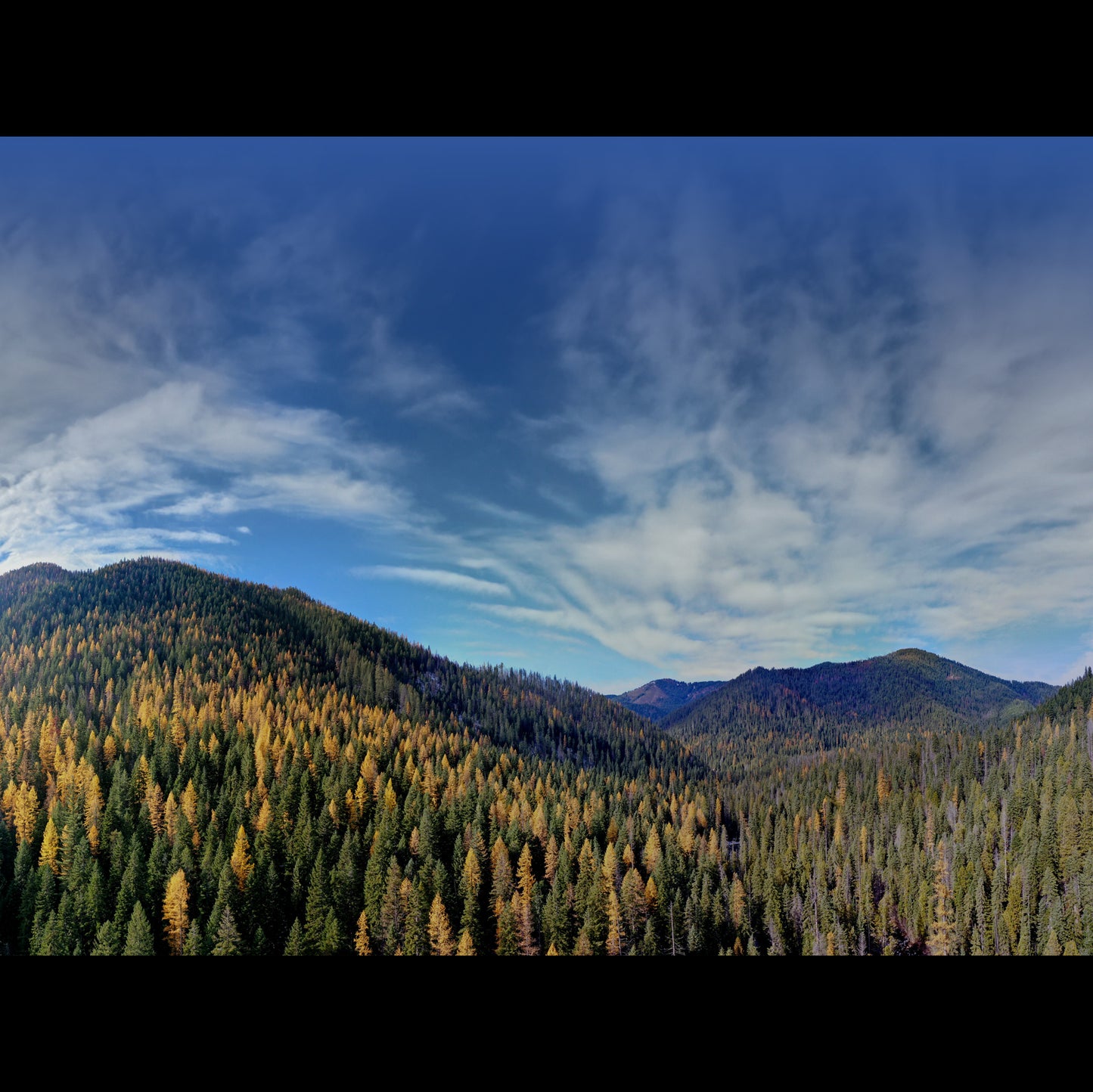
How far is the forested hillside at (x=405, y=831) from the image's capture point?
39.0 m

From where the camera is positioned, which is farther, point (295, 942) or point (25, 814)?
point (25, 814)

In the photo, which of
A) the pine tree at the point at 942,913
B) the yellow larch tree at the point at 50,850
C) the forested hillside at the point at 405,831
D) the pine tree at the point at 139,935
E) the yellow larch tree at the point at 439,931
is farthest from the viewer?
the pine tree at the point at 942,913

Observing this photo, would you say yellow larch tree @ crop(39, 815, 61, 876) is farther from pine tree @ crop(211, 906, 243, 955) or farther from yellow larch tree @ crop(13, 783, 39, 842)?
pine tree @ crop(211, 906, 243, 955)

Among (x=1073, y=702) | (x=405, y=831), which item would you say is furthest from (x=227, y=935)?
(x=1073, y=702)

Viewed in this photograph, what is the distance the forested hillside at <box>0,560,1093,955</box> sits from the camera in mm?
39031

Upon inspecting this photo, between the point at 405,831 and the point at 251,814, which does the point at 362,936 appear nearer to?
the point at 405,831

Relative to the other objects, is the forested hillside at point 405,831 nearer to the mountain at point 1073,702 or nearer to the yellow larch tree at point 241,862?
the yellow larch tree at point 241,862

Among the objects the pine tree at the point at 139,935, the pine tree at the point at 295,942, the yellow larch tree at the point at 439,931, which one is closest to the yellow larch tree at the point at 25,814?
the pine tree at the point at 139,935

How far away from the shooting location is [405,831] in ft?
179

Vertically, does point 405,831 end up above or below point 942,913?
above

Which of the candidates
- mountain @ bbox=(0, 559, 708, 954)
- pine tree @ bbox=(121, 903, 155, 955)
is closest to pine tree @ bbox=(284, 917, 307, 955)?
mountain @ bbox=(0, 559, 708, 954)

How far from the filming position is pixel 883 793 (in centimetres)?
9281
